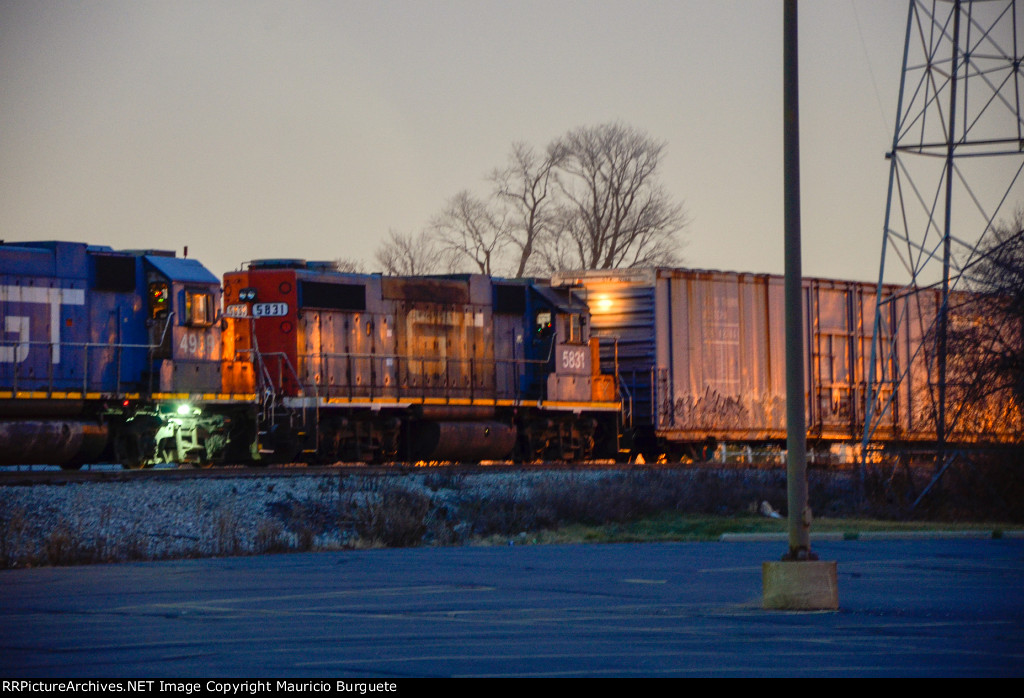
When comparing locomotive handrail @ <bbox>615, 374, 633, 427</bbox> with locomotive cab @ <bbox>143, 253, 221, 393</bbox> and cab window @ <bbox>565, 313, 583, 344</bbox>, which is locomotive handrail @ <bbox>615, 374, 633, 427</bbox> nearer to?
cab window @ <bbox>565, 313, 583, 344</bbox>

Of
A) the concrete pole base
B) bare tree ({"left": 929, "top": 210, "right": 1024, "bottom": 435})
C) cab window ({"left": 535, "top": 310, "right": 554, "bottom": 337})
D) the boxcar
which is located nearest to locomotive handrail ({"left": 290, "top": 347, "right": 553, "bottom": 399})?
cab window ({"left": 535, "top": 310, "right": 554, "bottom": 337})

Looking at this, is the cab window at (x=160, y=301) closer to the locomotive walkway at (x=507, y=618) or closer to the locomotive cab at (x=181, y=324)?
the locomotive cab at (x=181, y=324)

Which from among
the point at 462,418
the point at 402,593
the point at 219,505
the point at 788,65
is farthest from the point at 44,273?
the point at 788,65

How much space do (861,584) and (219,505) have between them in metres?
10.3

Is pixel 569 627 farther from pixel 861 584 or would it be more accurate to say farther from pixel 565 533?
pixel 565 533

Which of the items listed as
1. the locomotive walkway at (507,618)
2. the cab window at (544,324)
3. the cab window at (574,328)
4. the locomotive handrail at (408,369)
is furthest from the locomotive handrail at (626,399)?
the locomotive walkway at (507,618)

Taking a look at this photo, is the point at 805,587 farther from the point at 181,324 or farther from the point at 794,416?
the point at 181,324

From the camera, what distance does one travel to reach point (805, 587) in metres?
11.1

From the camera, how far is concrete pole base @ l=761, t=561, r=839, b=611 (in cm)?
1105

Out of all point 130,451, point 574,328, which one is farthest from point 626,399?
point 130,451

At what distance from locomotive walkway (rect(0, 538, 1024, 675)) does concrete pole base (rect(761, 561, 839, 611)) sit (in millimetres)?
208

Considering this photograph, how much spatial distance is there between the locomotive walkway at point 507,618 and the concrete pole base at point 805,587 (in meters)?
0.21

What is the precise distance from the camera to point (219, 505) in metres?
19.9

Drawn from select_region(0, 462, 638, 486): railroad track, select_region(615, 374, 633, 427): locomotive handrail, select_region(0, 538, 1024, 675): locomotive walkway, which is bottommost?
select_region(0, 538, 1024, 675): locomotive walkway
